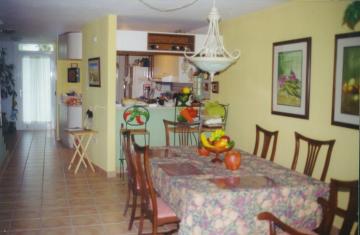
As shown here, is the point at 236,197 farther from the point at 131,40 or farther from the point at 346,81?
the point at 131,40

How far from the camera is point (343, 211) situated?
8.23ft

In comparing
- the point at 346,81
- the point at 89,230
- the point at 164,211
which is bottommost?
the point at 89,230

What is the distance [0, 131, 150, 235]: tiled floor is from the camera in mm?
4000

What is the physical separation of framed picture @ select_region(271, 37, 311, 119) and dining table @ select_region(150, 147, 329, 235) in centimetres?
131

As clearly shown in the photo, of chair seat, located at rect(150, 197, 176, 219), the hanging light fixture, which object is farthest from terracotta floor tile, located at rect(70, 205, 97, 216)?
the hanging light fixture

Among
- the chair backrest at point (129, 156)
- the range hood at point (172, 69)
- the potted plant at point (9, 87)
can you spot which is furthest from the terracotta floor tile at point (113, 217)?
the potted plant at point (9, 87)

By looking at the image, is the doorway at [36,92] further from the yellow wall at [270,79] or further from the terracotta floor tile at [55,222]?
the terracotta floor tile at [55,222]

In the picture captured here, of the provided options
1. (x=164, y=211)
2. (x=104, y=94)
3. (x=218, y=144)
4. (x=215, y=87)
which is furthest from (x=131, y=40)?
(x=164, y=211)

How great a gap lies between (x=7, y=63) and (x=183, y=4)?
731cm

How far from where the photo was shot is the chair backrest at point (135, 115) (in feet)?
19.1

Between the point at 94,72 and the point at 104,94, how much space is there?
0.63m

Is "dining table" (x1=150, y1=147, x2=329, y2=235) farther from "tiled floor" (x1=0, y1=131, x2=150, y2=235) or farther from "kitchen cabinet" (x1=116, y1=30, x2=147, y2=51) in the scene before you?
"kitchen cabinet" (x1=116, y1=30, x2=147, y2=51)

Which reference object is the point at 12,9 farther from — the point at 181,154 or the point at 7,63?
the point at 7,63

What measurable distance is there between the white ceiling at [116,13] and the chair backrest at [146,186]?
2.30 m
